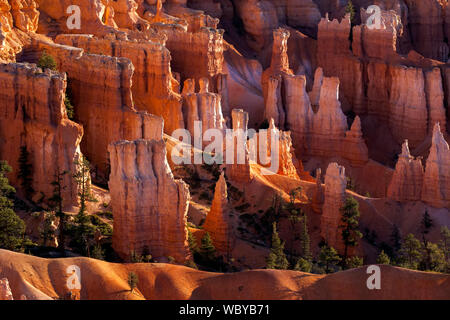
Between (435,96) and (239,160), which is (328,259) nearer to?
(239,160)

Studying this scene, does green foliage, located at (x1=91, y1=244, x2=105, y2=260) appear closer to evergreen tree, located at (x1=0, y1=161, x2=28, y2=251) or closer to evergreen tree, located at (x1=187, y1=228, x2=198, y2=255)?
evergreen tree, located at (x1=0, y1=161, x2=28, y2=251)

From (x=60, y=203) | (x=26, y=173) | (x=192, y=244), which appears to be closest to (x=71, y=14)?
(x=26, y=173)

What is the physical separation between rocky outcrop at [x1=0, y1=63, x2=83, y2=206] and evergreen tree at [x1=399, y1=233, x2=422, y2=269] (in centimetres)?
1460

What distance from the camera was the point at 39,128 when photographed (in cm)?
5194

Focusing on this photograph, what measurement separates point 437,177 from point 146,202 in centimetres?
1793

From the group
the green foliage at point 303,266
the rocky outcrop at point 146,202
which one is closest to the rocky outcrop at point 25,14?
the rocky outcrop at point 146,202

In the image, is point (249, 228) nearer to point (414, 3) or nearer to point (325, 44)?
point (325, 44)

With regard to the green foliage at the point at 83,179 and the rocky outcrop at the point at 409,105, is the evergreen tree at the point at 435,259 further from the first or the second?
the rocky outcrop at the point at 409,105

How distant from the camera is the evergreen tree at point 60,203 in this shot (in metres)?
48.9

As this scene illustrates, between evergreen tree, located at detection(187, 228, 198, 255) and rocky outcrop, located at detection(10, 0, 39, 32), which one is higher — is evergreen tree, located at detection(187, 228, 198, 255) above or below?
below

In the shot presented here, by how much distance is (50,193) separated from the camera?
51.9 m

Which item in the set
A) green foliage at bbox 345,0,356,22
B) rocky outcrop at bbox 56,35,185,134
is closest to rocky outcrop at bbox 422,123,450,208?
rocky outcrop at bbox 56,35,185,134

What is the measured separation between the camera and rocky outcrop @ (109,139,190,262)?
4909cm

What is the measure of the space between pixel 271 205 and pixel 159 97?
31.3 feet
